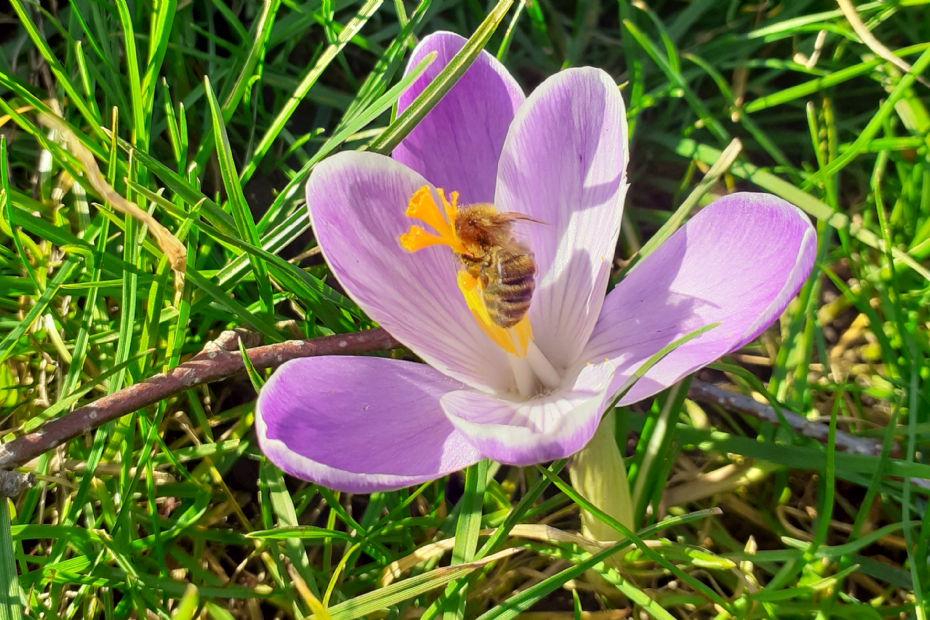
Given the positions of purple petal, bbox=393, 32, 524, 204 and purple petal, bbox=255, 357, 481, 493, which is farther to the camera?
purple petal, bbox=393, 32, 524, 204

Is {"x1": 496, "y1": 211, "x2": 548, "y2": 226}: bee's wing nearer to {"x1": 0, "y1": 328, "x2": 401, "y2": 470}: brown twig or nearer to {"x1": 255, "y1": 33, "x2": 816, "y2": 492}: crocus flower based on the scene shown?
{"x1": 255, "y1": 33, "x2": 816, "y2": 492}: crocus flower

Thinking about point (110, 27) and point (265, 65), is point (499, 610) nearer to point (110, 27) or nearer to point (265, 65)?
point (265, 65)

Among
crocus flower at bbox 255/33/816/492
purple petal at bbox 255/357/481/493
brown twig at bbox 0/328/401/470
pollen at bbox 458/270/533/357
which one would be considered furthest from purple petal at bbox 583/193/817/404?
brown twig at bbox 0/328/401/470

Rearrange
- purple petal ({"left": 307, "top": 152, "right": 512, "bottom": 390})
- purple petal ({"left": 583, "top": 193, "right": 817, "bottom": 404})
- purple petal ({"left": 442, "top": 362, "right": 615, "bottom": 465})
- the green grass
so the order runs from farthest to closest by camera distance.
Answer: the green grass < purple petal ({"left": 307, "top": 152, "right": 512, "bottom": 390}) < purple petal ({"left": 583, "top": 193, "right": 817, "bottom": 404}) < purple petal ({"left": 442, "top": 362, "right": 615, "bottom": 465})

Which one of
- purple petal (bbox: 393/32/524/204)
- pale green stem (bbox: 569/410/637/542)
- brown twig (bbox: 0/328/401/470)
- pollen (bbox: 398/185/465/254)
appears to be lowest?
pale green stem (bbox: 569/410/637/542)

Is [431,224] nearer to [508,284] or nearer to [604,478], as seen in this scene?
[508,284]

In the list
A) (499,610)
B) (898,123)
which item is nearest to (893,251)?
(898,123)

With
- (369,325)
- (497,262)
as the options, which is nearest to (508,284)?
(497,262)
